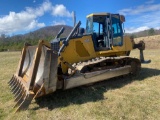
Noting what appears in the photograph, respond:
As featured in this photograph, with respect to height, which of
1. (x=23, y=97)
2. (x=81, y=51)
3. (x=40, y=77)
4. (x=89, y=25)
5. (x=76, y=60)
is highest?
(x=89, y=25)

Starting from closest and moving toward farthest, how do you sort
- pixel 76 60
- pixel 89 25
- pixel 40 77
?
pixel 40 77
pixel 76 60
pixel 89 25

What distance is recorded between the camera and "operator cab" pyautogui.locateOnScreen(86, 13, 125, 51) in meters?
8.01

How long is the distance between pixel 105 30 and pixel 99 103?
3.34 m

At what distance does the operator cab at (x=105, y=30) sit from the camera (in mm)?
8008

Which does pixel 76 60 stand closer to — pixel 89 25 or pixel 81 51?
pixel 81 51

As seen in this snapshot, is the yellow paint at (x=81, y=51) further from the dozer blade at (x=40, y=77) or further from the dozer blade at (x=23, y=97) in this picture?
the dozer blade at (x=23, y=97)

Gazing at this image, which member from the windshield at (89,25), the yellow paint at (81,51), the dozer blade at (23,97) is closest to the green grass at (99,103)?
the dozer blade at (23,97)

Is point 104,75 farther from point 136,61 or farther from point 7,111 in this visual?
point 7,111

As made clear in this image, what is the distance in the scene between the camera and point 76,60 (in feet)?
24.3

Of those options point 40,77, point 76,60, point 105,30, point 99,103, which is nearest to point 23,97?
point 40,77

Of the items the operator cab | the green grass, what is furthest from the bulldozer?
the green grass

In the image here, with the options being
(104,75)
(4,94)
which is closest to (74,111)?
(104,75)

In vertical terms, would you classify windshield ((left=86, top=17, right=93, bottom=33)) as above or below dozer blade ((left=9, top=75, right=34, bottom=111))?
above

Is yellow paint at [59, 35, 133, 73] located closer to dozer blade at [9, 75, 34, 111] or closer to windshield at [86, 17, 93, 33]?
windshield at [86, 17, 93, 33]
